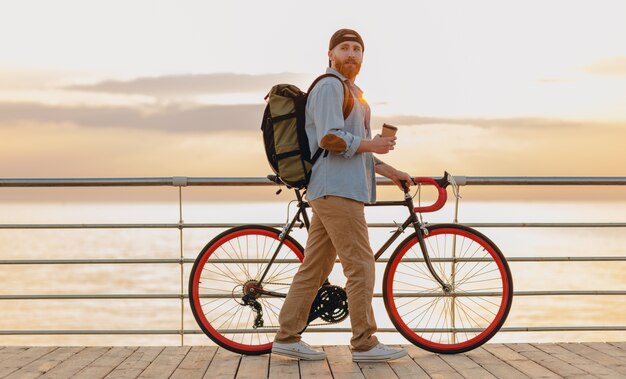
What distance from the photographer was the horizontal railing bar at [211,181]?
4898 mm

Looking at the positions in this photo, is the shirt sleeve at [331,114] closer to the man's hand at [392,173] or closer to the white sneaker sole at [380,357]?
the man's hand at [392,173]

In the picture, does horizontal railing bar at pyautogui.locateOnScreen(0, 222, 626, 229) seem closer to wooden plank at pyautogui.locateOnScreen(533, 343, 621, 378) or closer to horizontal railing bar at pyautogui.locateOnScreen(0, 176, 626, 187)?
horizontal railing bar at pyautogui.locateOnScreen(0, 176, 626, 187)

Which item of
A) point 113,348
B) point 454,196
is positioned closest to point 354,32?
point 454,196

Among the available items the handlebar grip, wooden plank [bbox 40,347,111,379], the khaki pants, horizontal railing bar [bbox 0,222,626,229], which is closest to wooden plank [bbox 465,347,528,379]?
the khaki pants

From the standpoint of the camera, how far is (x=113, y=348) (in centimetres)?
486

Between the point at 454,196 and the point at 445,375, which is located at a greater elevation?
the point at 454,196

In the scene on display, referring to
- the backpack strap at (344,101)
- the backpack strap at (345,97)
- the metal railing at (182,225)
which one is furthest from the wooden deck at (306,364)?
the backpack strap at (345,97)

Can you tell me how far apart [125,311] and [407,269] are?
102977mm

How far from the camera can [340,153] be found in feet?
13.7

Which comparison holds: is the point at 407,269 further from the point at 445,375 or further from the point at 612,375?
the point at 612,375

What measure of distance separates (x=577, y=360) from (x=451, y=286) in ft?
2.50

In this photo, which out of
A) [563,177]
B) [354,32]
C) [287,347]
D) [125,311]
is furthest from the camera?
[125,311]

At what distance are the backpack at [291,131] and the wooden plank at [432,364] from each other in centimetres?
114

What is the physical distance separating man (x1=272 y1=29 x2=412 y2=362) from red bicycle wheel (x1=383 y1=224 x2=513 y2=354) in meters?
0.33
